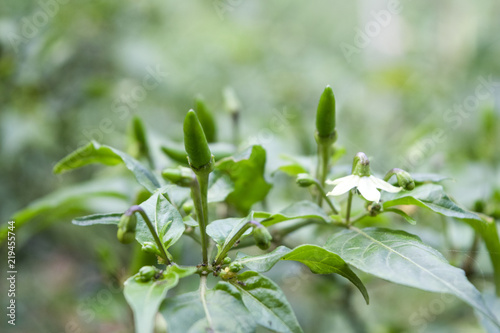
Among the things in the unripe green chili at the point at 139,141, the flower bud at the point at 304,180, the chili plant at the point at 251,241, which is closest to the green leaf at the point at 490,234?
the chili plant at the point at 251,241

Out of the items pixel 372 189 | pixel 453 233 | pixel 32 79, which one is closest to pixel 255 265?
pixel 372 189

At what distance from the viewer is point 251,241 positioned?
722 millimetres

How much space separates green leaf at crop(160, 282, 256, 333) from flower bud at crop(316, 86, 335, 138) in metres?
0.29

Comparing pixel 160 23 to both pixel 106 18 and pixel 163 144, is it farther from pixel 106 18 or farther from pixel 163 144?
pixel 163 144

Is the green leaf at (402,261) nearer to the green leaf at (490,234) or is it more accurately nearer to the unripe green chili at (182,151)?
the green leaf at (490,234)

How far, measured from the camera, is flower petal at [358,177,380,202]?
0.58 meters

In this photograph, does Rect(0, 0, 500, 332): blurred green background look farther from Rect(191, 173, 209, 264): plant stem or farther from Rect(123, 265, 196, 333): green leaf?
Rect(123, 265, 196, 333): green leaf

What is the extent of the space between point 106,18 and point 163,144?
1.19 metres

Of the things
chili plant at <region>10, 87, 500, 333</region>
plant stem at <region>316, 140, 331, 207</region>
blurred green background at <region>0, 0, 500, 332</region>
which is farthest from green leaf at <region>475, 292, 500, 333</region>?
plant stem at <region>316, 140, 331, 207</region>

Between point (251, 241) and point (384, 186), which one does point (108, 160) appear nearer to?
point (251, 241)

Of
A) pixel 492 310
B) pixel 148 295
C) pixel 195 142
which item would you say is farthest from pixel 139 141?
pixel 492 310

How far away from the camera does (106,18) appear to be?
1.79 meters

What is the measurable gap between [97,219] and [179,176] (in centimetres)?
12

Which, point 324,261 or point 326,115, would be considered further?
point 326,115
